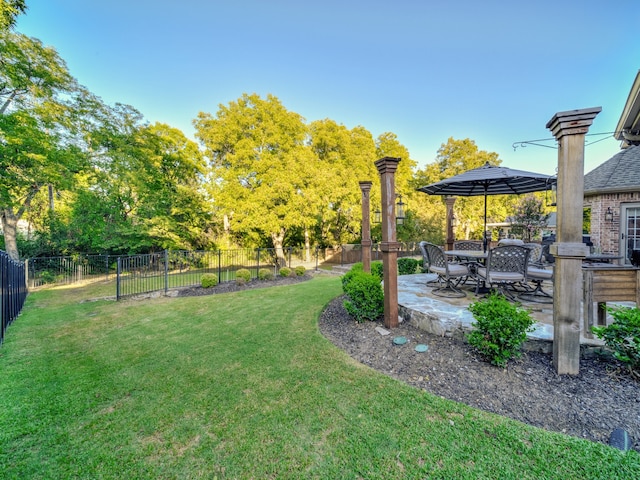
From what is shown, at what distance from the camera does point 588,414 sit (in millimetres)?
2102

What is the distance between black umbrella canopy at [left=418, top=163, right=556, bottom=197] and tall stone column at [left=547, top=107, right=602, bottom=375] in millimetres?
2645

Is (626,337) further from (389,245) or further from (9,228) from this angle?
(9,228)

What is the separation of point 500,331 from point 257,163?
12.7m

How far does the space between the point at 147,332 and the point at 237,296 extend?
2.87m

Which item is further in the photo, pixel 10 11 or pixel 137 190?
pixel 137 190

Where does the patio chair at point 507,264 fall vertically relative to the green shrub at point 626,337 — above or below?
above

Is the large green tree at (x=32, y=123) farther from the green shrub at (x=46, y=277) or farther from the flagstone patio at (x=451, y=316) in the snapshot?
the flagstone patio at (x=451, y=316)

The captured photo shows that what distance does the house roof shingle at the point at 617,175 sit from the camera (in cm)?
807

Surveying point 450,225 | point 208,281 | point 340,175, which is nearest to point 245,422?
point 208,281

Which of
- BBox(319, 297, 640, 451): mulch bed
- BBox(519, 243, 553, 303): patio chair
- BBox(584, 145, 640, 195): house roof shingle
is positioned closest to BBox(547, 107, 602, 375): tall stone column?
BBox(319, 297, 640, 451): mulch bed

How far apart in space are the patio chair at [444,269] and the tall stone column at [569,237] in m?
2.06

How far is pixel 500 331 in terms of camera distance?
273cm

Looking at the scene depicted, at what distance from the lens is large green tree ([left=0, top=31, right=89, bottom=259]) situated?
8.67m

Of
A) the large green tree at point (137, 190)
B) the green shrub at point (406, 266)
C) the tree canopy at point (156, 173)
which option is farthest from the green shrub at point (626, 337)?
the large green tree at point (137, 190)
